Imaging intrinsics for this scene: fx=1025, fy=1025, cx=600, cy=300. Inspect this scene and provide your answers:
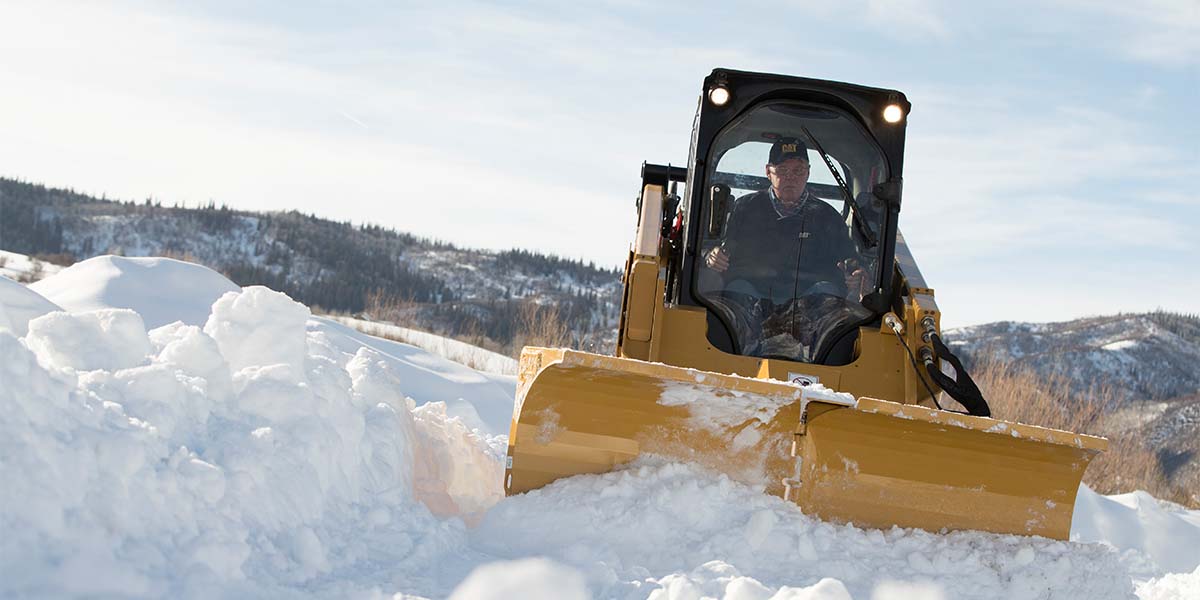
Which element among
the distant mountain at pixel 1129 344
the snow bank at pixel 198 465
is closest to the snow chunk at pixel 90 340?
the snow bank at pixel 198 465

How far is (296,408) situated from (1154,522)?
26.0 ft

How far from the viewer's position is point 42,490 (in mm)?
2740

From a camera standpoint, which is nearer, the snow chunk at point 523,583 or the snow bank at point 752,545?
the snow chunk at point 523,583

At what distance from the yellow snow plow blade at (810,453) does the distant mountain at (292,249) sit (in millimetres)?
64599

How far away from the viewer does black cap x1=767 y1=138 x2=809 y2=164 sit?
562 cm

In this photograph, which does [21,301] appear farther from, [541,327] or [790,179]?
[541,327]

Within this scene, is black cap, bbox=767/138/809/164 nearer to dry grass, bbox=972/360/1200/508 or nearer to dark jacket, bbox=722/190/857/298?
dark jacket, bbox=722/190/857/298

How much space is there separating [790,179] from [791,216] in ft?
0.67

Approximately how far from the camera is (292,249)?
80.2 metres

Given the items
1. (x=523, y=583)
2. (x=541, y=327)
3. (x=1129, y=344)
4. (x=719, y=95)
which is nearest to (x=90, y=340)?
(x=523, y=583)

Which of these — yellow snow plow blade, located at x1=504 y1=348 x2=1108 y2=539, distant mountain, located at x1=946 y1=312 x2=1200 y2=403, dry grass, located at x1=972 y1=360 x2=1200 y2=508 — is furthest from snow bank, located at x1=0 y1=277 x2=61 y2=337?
distant mountain, located at x1=946 y1=312 x2=1200 y2=403

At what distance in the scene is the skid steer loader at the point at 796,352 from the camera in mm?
4348

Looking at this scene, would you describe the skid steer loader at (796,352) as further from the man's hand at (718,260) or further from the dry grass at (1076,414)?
the dry grass at (1076,414)

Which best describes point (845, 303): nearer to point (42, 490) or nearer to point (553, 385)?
point (553, 385)
